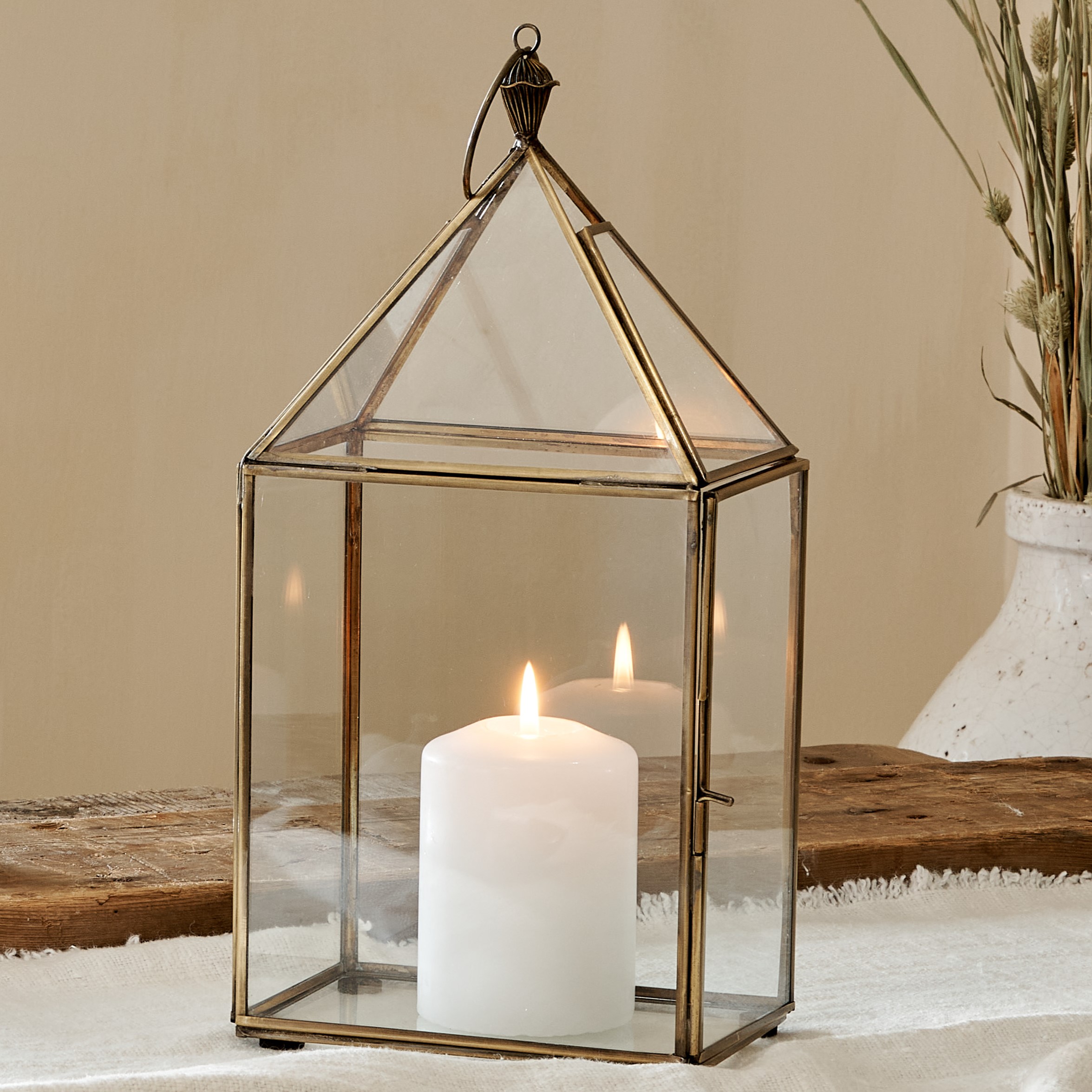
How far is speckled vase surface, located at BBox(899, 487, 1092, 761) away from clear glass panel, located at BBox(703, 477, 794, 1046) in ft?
1.40

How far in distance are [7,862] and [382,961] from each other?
0.59ft

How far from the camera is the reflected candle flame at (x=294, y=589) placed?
46 cm

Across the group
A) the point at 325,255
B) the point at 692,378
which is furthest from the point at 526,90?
the point at 325,255

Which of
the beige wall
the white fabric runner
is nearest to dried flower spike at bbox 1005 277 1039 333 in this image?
the white fabric runner

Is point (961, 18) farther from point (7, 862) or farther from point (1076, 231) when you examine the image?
point (7, 862)

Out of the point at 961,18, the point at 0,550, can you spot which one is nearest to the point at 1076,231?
the point at 961,18

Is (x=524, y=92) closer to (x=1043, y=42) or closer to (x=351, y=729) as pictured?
(x=351, y=729)

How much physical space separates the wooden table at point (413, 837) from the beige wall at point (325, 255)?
39.0 inches

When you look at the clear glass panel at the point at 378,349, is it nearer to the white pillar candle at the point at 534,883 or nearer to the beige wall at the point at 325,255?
the white pillar candle at the point at 534,883

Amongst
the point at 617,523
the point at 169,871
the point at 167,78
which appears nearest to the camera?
the point at 617,523

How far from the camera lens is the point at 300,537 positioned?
0.46 metres

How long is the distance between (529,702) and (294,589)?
84mm

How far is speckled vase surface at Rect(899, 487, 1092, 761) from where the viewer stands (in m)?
0.85

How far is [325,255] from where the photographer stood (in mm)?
1716
